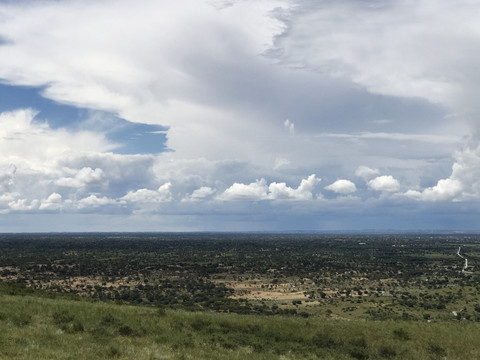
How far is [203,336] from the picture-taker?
19.8 meters

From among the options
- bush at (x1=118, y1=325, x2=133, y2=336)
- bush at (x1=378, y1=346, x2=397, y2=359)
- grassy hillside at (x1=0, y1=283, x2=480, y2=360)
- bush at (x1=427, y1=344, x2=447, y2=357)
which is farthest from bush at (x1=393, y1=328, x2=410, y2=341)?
bush at (x1=118, y1=325, x2=133, y2=336)

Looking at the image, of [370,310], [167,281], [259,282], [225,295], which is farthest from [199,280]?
[370,310]

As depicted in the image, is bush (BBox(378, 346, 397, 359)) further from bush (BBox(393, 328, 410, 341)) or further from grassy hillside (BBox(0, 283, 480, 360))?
bush (BBox(393, 328, 410, 341))

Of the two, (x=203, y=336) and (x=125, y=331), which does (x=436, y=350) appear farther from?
(x=125, y=331)

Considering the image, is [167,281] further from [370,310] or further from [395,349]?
[395,349]

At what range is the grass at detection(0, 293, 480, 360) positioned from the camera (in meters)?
15.4

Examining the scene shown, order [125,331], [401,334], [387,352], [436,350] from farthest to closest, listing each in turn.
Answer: [401,334], [436,350], [387,352], [125,331]

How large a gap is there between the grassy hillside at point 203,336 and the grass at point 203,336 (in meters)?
0.03

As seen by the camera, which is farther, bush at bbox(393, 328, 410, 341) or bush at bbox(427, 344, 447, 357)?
bush at bbox(393, 328, 410, 341)

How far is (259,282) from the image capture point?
96875 millimetres

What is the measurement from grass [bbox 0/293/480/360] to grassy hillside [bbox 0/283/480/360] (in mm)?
34

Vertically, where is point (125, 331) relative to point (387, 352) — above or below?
above

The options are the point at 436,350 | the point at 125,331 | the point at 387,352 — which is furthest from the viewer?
the point at 436,350

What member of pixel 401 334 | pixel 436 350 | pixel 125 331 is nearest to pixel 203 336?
pixel 125 331
